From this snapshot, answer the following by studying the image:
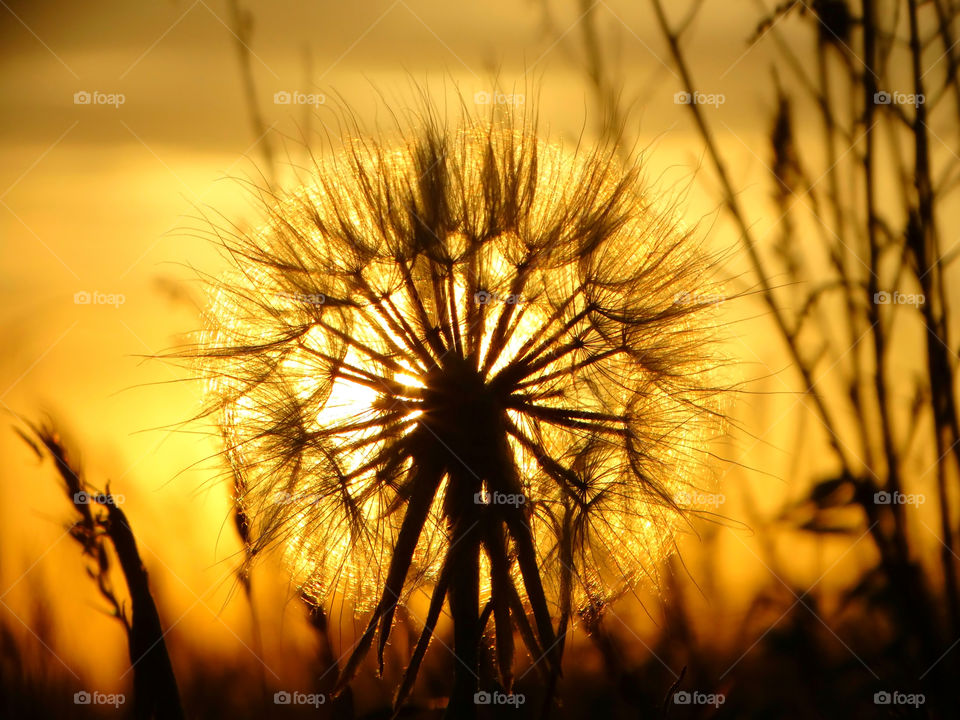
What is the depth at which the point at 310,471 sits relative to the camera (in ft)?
10.8

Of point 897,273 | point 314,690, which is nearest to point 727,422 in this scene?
point 897,273

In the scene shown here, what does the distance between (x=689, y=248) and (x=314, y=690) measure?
10.2 feet

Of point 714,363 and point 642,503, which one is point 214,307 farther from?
point 714,363
